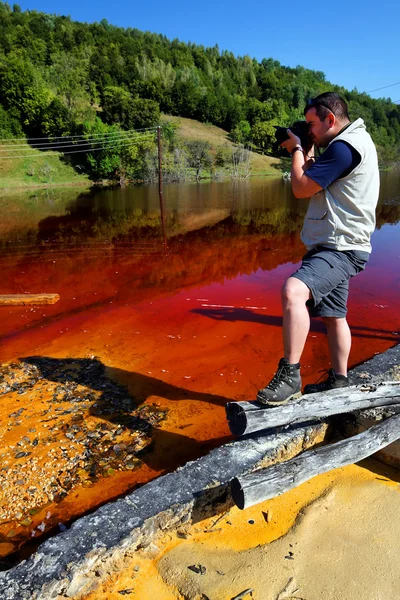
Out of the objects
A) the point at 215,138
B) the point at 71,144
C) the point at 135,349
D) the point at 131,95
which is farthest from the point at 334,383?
the point at 131,95

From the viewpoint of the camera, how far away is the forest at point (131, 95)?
5572 centimetres

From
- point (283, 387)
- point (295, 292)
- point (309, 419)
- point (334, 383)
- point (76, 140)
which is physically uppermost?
point (76, 140)

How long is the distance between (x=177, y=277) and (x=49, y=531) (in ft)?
23.0

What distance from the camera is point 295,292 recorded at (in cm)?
275

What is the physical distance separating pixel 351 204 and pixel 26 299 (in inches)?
257

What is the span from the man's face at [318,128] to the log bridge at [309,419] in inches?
73.0

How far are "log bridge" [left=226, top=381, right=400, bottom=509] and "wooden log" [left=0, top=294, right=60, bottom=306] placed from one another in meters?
5.83

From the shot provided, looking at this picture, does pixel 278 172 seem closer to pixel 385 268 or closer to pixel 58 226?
pixel 58 226

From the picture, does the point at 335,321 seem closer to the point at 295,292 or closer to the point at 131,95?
the point at 295,292

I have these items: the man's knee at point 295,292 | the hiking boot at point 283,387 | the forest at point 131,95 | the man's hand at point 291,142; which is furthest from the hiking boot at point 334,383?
the forest at point 131,95

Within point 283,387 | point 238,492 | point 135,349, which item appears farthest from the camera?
point 135,349

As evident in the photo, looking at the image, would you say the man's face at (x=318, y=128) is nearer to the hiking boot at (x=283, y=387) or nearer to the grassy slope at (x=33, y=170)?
the hiking boot at (x=283, y=387)

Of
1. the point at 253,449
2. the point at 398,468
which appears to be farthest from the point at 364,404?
the point at 253,449

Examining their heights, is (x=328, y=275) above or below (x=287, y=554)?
above
